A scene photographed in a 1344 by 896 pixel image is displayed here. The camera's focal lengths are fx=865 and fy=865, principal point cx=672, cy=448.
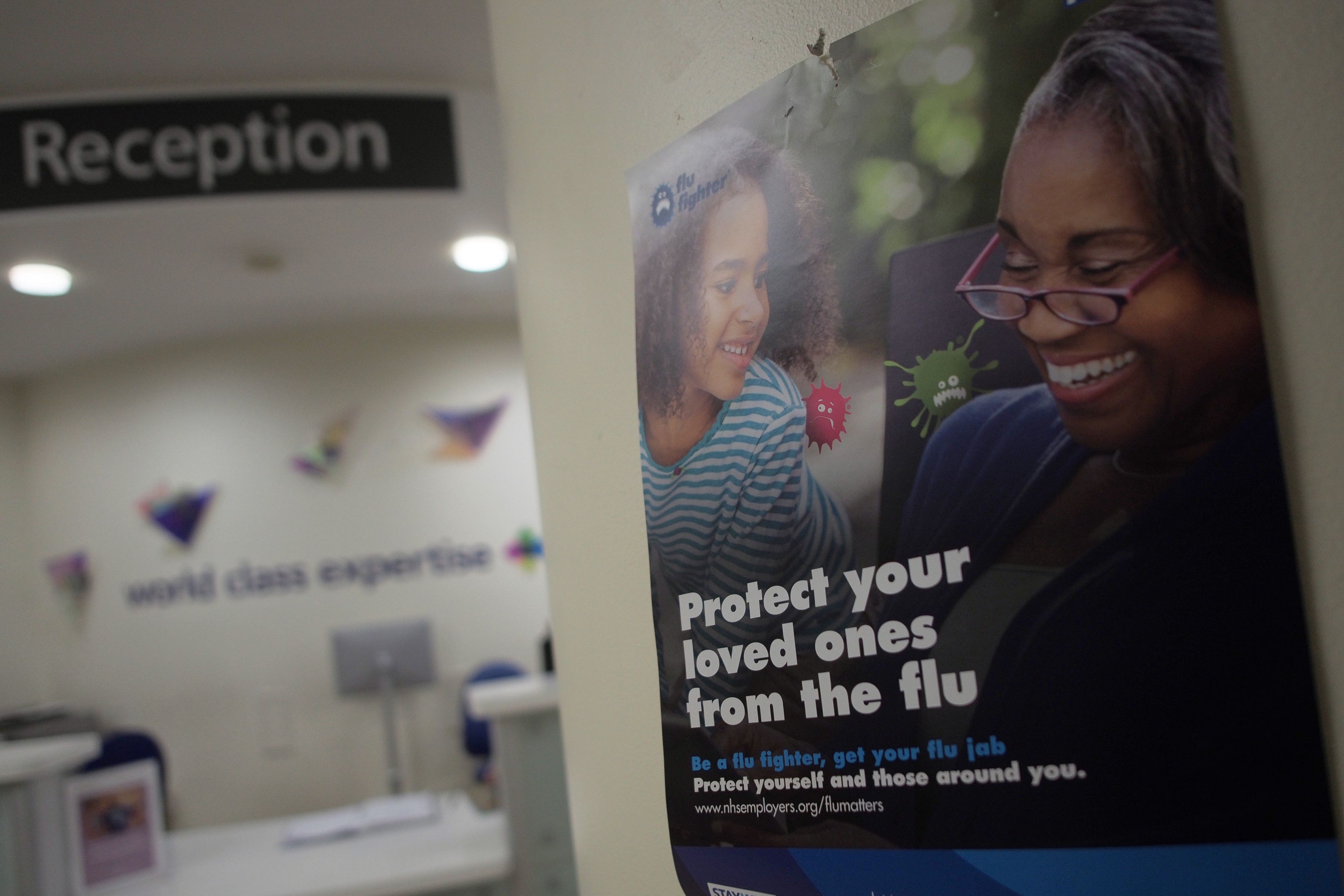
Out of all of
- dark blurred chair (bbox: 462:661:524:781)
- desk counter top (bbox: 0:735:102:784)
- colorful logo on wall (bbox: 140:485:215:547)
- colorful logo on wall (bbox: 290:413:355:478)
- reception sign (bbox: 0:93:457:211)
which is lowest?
→ dark blurred chair (bbox: 462:661:524:781)

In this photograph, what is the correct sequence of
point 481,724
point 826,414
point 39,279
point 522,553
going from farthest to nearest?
point 522,553 < point 481,724 < point 39,279 < point 826,414

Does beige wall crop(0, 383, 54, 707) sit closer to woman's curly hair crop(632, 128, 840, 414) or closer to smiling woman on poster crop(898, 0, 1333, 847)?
woman's curly hair crop(632, 128, 840, 414)

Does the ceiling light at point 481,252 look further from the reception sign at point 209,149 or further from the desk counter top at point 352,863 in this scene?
the desk counter top at point 352,863

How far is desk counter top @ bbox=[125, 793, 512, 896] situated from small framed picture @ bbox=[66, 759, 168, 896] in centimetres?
6

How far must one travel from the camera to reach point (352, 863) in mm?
2336

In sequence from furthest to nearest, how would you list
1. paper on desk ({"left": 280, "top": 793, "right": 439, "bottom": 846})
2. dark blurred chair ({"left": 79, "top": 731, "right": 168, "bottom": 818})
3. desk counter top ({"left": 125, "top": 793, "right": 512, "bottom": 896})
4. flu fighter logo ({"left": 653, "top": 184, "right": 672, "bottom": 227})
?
dark blurred chair ({"left": 79, "top": 731, "right": 168, "bottom": 818}), paper on desk ({"left": 280, "top": 793, "right": 439, "bottom": 846}), desk counter top ({"left": 125, "top": 793, "right": 512, "bottom": 896}), flu fighter logo ({"left": 653, "top": 184, "right": 672, "bottom": 227})

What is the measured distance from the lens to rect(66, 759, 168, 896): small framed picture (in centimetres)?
224

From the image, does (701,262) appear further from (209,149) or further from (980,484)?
(209,149)

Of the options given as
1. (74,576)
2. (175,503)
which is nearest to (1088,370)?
(175,503)

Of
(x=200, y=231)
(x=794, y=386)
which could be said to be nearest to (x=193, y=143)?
(x=200, y=231)

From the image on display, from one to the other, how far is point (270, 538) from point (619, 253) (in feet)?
14.1

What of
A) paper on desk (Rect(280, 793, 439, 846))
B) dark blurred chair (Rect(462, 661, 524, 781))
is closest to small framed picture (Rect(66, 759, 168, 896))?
paper on desk (Rect(280, 793, 439, 846))

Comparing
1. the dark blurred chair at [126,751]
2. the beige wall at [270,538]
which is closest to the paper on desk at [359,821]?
the dark blurred chair at [126,751]

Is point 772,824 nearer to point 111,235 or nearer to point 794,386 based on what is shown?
point 794,386
